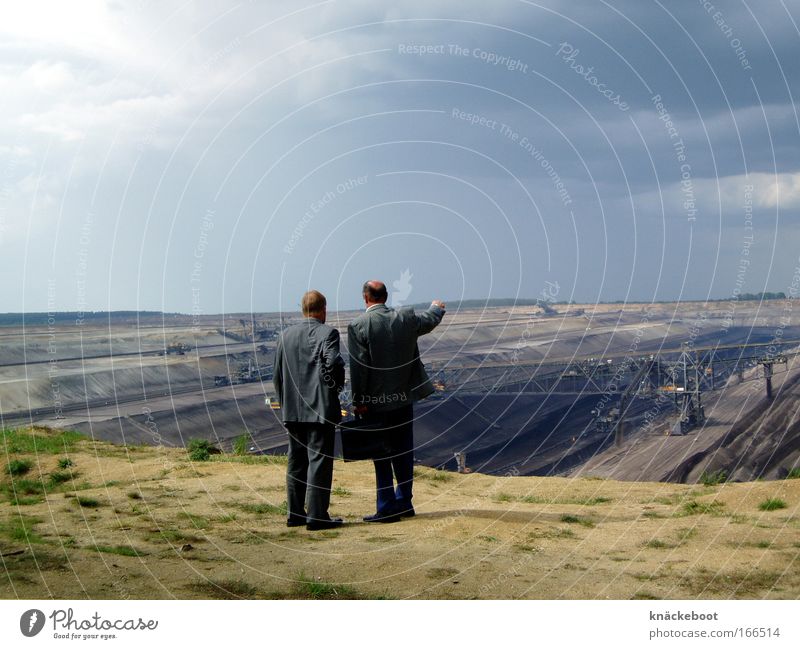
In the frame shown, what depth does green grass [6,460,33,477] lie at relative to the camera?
1611 centimetres

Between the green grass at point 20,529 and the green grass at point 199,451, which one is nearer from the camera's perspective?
the green grass at point 20,529

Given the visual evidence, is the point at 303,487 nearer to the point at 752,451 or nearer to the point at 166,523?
the point at 166,523

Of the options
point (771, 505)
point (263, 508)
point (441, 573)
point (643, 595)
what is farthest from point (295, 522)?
point (771, 505)

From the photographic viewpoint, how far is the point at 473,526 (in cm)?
1068

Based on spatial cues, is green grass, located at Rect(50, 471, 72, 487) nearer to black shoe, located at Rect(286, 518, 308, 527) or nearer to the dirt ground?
the dirt ground

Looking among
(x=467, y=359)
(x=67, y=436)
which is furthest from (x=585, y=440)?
(x=67, y=436)

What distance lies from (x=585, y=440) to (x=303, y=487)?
10510 cm

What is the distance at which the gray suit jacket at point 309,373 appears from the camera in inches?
412

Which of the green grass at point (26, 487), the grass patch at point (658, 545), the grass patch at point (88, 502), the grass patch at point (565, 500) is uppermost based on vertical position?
the grass patch at point (88, 502)

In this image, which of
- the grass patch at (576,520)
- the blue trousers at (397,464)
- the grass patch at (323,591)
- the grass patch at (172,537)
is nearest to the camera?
the grass patch at (323,591)

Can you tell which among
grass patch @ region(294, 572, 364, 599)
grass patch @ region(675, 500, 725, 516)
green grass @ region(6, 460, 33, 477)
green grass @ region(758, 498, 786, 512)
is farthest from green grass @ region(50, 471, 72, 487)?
Result: green grass @ region(758, 498, 786, 512)
